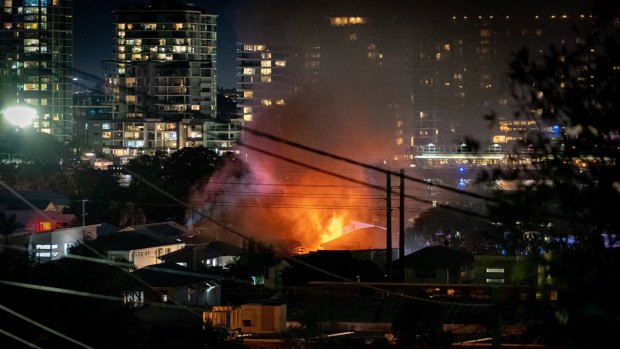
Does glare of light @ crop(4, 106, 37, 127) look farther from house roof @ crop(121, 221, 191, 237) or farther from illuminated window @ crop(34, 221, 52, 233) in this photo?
illuminated window @ crop(34, 221, 52, 233)

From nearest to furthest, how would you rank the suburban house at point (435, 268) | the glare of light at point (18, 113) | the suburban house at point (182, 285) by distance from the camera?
the glare of light at point (18, 113) < the suburban house at point (182, 285) < the suburban house at point (435, 268)

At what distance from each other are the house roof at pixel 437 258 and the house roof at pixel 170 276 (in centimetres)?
370

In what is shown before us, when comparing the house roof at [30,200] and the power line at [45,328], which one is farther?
the house roof at [30,200]

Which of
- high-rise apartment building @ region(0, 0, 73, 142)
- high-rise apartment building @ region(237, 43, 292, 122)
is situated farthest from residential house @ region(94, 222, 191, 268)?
high-rise apartment building @ region(0, 0, 73, 142)

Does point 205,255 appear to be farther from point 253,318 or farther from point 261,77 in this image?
point 261,77

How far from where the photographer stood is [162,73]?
6062 centimetres

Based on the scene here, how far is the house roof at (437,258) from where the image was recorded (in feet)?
63.1

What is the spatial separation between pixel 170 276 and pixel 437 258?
5.16 meters

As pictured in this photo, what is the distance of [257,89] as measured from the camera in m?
58.8

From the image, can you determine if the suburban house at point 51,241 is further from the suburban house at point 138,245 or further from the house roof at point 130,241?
the suburban house at point 138,245

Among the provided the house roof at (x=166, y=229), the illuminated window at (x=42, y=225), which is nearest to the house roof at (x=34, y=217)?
the illuminated window at (x=42, y=225)

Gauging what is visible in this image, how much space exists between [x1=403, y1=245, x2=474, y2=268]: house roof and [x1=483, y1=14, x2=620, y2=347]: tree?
14.6 m

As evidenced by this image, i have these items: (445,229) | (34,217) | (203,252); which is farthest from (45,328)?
(445,229)

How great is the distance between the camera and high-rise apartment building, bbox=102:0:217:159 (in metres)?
58.2
